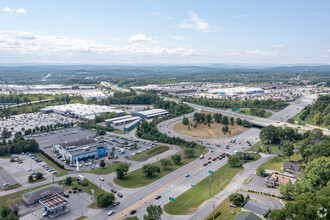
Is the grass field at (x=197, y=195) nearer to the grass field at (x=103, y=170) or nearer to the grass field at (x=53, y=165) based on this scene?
the grass field at (x=103, y=170)

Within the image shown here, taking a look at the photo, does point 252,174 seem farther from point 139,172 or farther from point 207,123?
point 207,123

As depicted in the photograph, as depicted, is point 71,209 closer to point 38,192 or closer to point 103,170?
point 38,192

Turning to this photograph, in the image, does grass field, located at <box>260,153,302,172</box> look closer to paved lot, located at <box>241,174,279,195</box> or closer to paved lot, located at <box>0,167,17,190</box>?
paved lot, located at <box>241,174,279,195</box>

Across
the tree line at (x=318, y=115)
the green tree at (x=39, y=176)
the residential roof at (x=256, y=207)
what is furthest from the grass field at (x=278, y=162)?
the green tree at (x=39, y=176)

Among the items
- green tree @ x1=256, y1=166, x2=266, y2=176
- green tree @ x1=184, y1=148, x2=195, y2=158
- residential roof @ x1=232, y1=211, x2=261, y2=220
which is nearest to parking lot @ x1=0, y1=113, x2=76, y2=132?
green tree @ x1=184, y1=148, x2=195, y2=158

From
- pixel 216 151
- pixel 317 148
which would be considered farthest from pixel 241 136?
pixel 317 148

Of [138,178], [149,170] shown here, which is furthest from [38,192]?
[149,170]
